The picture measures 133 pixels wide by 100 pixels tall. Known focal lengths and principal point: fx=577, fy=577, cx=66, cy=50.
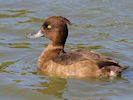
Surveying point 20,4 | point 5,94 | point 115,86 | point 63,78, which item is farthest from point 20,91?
point 20,4

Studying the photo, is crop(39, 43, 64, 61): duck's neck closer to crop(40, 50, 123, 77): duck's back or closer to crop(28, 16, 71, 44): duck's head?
crop(28, 16, 71, 44): duck's head

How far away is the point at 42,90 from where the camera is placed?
963 centimetres

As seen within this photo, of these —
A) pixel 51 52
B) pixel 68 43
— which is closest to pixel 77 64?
pixel 51 52

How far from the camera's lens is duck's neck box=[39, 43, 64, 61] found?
10710 mm

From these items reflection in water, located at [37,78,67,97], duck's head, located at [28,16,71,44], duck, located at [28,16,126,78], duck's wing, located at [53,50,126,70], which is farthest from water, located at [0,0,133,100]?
duck's head, located at [28,16,71,44]

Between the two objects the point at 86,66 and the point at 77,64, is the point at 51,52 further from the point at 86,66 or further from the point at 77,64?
the point at 86,66

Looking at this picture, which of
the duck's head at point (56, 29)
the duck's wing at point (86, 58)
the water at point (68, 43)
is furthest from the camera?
the duck's head at point (56, 29)

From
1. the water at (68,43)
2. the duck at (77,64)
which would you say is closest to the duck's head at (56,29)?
the duck at (77,64)

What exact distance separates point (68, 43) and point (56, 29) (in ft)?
5.22

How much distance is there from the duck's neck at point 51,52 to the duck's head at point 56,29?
0.09 metres

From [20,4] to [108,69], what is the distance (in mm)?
5286

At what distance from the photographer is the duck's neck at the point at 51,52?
1071cm

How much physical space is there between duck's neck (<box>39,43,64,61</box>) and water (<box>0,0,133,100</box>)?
343 mm

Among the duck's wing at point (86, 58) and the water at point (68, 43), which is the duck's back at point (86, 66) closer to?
the duck's wing at point (86, 58)
